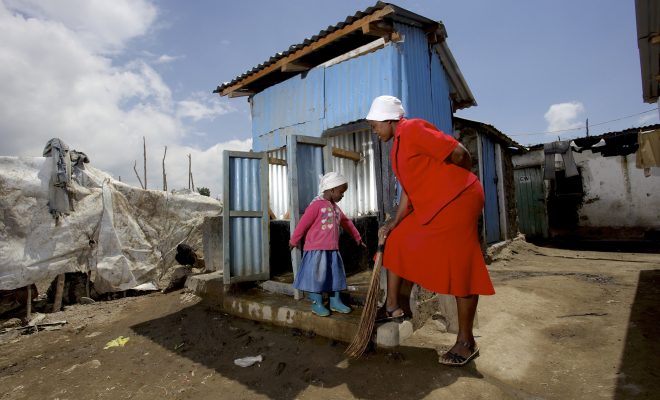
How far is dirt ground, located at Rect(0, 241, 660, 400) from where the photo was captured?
252cm

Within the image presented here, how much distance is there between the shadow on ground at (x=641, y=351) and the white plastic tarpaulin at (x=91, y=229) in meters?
8.42

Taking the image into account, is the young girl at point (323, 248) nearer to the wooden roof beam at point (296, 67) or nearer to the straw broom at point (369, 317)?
the straw broom at point (369, 317)

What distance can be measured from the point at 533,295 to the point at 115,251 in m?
8.20

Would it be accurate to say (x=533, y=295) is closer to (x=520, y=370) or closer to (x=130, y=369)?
(x=520, y=370)

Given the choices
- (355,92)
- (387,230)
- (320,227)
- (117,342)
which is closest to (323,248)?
(320,227)

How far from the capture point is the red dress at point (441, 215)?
7.81ft

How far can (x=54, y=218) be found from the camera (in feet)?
22.0

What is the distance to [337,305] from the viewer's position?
3648mm

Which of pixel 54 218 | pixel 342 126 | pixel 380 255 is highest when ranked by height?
pixel 342 126

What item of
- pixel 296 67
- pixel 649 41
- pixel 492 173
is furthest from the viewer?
pixel 492 173

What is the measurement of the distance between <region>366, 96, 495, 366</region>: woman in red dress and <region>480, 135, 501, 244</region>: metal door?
22.1ft

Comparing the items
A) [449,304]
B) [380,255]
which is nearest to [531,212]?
[449,304]

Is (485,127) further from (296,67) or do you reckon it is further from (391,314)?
(391,314)

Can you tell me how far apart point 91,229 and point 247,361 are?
20.0 ft
